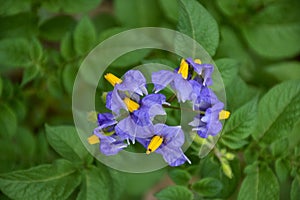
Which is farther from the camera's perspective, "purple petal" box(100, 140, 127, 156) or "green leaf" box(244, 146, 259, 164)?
"green leaf" box(244, 146, 259, 164)

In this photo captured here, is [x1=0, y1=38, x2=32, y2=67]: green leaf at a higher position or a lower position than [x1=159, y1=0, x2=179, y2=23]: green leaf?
lower

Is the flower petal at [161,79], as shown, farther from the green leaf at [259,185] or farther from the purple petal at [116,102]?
the green leaf at [259,185]

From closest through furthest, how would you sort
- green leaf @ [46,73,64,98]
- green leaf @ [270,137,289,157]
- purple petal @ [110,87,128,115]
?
purple petal @ [110,87,128,115] → green leaf @ [270,137,289,157] → green leaf @ [46,73,64,98]

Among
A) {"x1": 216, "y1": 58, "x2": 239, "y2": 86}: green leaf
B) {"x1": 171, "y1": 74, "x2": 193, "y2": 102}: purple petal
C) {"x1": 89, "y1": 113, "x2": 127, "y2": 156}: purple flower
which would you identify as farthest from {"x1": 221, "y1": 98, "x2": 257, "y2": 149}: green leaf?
{"x1": 89, "y1": 113, "x2": 127, "y2": 156}: purple flower

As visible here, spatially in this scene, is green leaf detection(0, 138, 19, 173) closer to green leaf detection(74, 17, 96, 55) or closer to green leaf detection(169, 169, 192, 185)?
green leaf detection(74, 17, 96, 55)

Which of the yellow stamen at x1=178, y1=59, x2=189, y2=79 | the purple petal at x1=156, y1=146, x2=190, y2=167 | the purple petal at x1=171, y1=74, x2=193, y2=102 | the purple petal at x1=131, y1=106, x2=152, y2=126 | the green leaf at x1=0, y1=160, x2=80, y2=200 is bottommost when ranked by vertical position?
the green leaf at x1=0, y1=160, x2=80, y2=200

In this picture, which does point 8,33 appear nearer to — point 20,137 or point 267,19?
point 20,137

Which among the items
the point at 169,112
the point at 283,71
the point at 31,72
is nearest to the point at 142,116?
the point at 169,112
